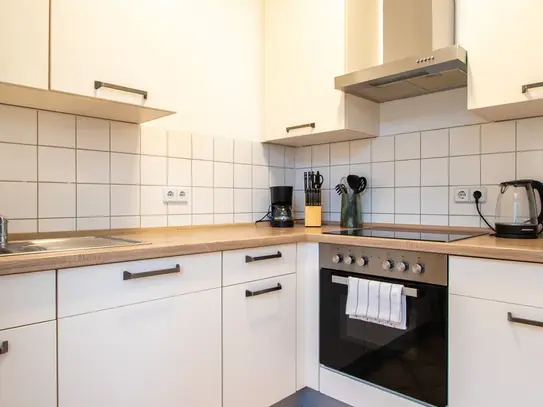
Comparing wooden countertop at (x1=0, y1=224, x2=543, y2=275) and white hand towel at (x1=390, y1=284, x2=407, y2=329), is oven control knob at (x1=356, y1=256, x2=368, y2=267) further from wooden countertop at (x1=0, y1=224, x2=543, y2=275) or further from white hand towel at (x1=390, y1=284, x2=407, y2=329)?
white hand towel at (x1=390, y1=284, x2=407, y2=329)

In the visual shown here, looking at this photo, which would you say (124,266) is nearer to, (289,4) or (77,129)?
(77,129)

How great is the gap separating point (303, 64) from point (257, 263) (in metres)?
1.13

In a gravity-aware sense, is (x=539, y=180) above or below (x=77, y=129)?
below

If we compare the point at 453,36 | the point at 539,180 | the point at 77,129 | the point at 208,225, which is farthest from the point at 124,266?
the point at 539,180

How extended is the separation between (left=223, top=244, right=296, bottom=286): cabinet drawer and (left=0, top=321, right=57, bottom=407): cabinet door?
59cm

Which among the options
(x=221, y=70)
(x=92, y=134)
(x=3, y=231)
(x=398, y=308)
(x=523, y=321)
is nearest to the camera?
(x=523, y=321)

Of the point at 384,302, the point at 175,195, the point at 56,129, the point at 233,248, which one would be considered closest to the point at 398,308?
the point at 384,302

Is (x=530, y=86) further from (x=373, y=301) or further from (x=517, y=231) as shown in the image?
(x=373, y=301)

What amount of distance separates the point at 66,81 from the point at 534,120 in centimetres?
184

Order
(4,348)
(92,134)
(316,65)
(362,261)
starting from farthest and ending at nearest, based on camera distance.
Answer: (316,65), (92,134), (362,261), (4,348)

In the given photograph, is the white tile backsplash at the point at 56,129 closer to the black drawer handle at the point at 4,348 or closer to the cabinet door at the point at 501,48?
the black drawer handle at the point at 4,348

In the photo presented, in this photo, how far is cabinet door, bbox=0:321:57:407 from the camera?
0.94m

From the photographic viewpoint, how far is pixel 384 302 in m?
1.43

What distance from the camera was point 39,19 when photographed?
123 cm
